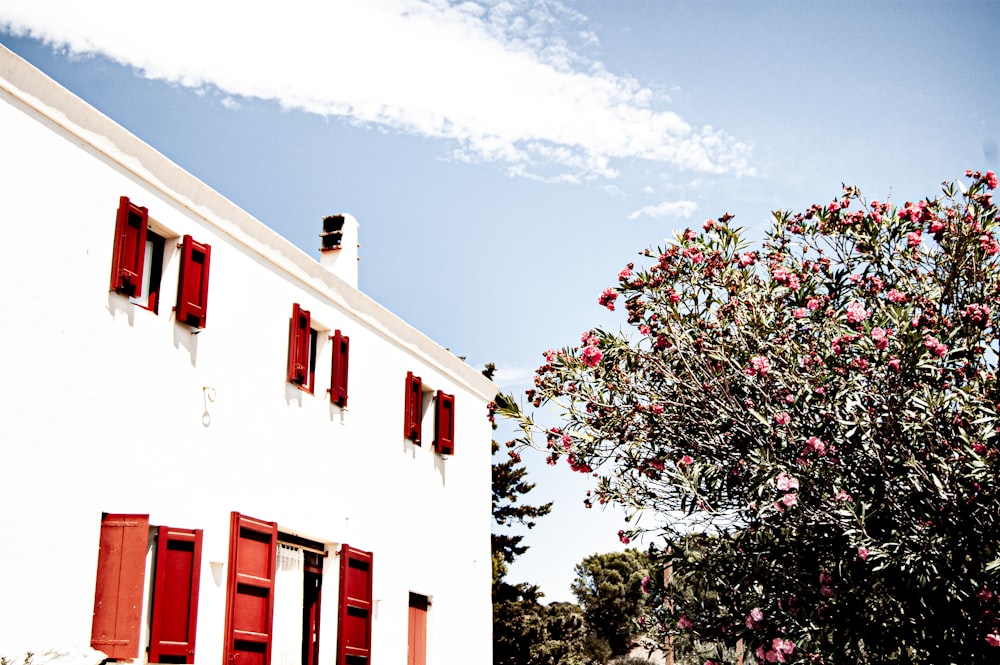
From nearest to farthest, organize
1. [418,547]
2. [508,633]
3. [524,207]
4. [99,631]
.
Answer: [99,631] → [524,207] → [418,547] → [508,633]

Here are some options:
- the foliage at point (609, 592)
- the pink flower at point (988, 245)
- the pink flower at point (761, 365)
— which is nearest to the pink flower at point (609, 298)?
the pink flower at point (761, 365)

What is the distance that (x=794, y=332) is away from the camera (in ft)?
30.1

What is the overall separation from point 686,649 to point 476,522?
653cm

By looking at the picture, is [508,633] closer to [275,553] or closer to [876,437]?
[275,553]

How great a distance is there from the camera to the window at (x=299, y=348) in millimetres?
12039

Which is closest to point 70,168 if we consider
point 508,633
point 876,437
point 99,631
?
point 99,631

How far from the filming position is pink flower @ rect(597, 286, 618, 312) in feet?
33.4

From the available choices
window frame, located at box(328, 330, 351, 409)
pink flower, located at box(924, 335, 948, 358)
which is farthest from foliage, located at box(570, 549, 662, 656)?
pink flower, located at box(924, 335, 948, 358)

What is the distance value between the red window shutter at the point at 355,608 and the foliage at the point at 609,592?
28.6 metres

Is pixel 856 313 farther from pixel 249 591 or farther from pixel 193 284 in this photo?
pixel 249 591

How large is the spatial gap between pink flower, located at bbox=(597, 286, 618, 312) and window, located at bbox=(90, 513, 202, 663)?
14.8 feet

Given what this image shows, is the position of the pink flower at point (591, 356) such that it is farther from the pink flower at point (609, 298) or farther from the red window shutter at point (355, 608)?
the red window shutter at point (355, 608)

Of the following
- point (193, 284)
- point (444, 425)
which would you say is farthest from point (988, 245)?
point (444, 425)

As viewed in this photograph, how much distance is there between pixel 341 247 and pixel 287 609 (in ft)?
17.5
